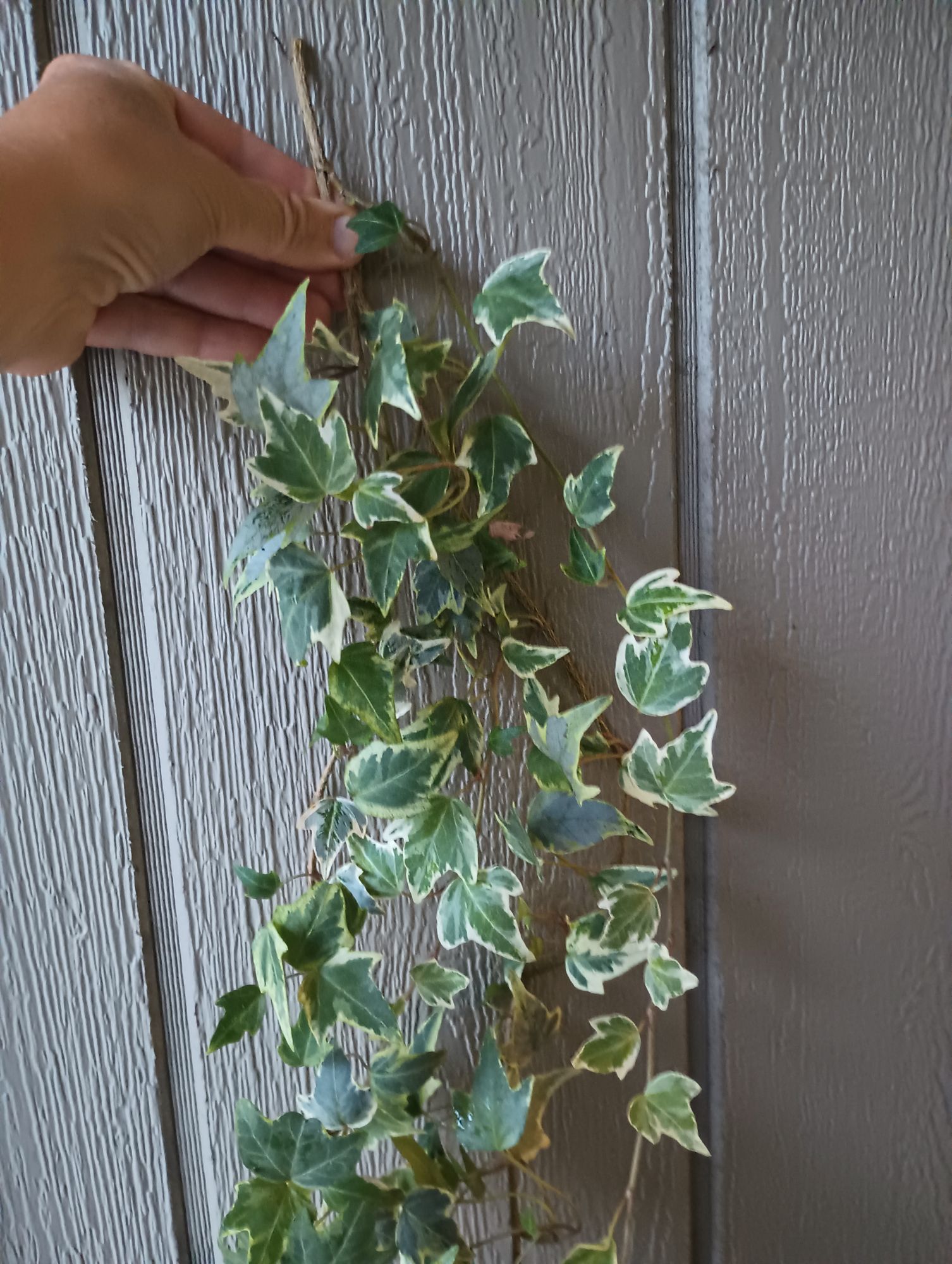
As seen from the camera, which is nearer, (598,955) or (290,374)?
(290,374)

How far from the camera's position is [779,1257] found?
598mm

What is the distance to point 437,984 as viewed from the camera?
0.49 m

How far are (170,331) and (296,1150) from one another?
1.49 feet

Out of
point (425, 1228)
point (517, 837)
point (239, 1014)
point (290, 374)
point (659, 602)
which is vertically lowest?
point (425, 1228)

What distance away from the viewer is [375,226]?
461 mm

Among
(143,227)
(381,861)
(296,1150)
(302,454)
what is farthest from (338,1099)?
(143,227)

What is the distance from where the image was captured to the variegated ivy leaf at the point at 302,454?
37 cm

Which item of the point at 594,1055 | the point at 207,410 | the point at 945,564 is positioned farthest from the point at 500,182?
the point at 594,1055

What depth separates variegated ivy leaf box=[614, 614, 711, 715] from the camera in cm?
42

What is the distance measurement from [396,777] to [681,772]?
0.14m

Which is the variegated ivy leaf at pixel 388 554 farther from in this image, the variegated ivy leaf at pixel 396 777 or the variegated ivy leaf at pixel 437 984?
the variegated ivy leaf at pixel 437 984

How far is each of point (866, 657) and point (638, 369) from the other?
0.73 feet

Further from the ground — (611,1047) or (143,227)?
(143,227)

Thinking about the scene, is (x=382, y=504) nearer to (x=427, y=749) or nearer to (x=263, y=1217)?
(x=427, y=749)
